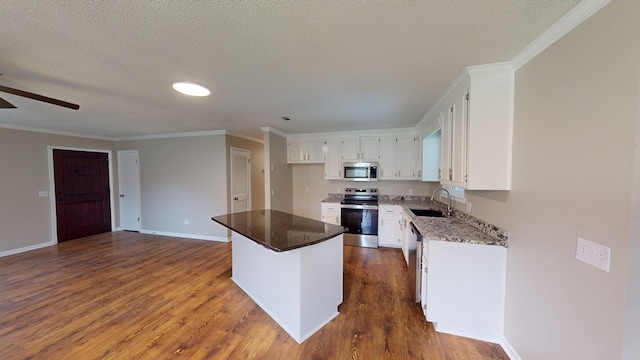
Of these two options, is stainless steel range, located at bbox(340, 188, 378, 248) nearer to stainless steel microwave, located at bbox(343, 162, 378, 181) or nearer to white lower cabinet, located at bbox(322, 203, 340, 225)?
white lower cabinet, located at bbox(322, 203, 340, 225)

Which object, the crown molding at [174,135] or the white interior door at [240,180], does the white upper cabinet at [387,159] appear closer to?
the white interior door at [240,180]

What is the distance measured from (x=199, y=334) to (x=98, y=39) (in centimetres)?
240

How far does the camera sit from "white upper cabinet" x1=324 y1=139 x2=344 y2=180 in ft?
15.3

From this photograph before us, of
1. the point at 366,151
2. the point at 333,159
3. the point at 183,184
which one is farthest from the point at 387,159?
the point at 183,184

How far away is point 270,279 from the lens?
7.43 ft

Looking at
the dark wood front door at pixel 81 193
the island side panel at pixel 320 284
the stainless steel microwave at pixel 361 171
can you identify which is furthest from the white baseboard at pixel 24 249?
the stainless steel microwave at pixel 361 171

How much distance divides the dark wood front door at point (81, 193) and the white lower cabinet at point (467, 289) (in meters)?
6.90

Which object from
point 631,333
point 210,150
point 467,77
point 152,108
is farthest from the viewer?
point 210,150

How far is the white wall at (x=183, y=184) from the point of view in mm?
4762

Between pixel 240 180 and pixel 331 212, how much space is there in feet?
7.47

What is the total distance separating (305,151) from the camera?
16.0 feet

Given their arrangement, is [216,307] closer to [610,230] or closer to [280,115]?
[280,115]

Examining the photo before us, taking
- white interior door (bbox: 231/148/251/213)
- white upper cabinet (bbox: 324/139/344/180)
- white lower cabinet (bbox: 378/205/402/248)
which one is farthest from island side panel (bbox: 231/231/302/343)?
white lower cabinet (bbox: 378/205/402/248)

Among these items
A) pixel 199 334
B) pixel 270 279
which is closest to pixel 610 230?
pixel 270 279
